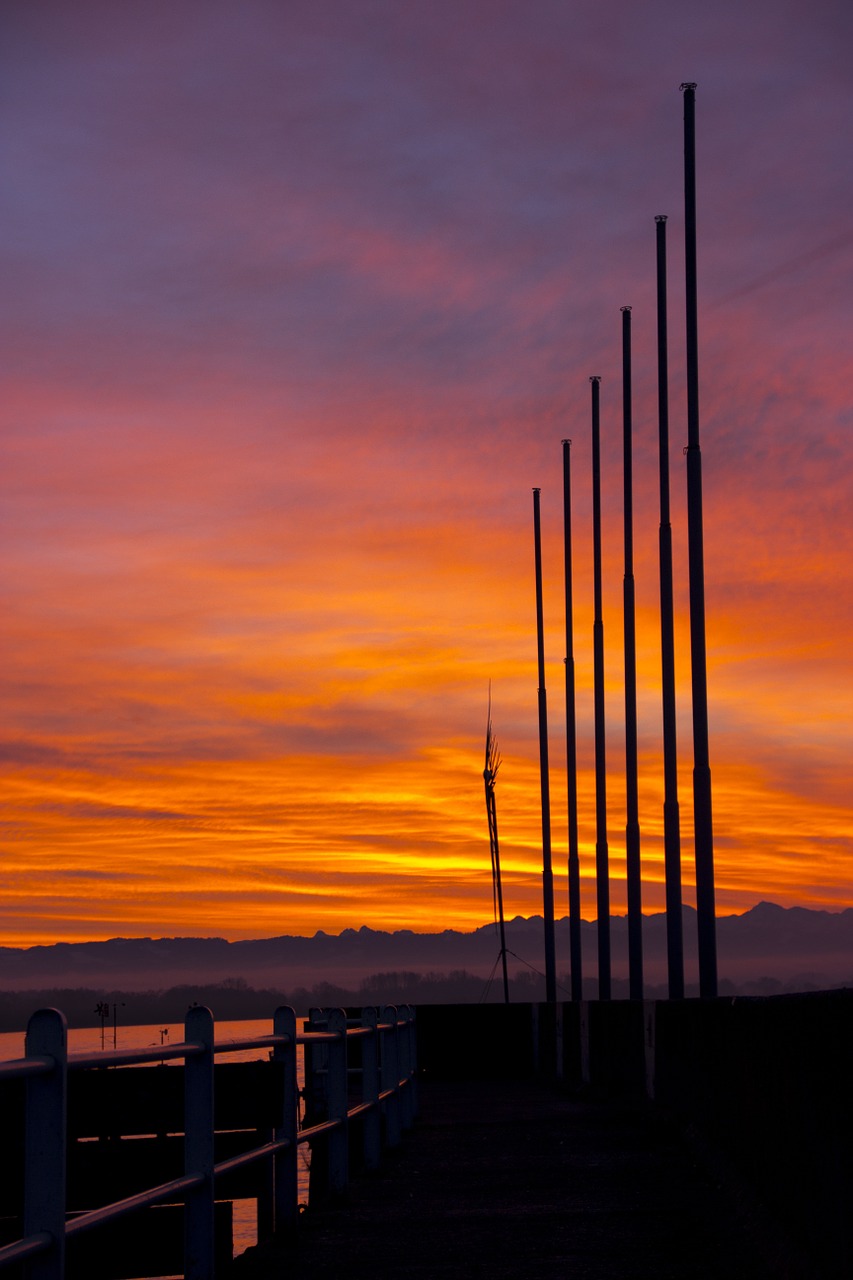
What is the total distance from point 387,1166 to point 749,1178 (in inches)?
214

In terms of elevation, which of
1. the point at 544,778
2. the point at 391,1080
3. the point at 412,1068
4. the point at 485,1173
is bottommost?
the point at 485,1173

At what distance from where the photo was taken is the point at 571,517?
4862 cm

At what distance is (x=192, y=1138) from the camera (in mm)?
8234

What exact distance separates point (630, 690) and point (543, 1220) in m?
30.6

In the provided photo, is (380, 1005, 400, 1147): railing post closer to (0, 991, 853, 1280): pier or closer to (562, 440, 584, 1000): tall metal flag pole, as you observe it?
(0, 991, 853, 1280): pier

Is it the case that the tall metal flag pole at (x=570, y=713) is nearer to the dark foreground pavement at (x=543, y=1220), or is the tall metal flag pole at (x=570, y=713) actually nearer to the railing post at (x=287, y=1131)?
the dark foreground pavement at (x=543, y=1220)

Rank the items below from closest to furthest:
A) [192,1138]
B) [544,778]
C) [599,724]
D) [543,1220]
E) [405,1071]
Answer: [192,1138] < [543,1220] < [405,1071] < [599,724] < [544,778]

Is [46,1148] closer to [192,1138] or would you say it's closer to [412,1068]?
[192,1138]

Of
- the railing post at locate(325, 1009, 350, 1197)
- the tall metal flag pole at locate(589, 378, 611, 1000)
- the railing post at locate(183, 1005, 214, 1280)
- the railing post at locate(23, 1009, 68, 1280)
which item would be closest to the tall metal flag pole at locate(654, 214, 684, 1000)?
the tall metal flag pole at locate(589, 378, 611, 1000)

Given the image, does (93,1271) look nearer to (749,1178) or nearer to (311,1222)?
(311,1222)

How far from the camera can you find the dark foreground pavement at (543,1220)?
9148 mm

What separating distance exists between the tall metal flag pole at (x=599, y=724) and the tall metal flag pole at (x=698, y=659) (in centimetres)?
1060

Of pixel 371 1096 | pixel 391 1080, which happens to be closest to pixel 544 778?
pixel 391 1080

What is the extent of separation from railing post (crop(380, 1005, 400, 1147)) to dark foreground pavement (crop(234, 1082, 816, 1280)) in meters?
0.23
